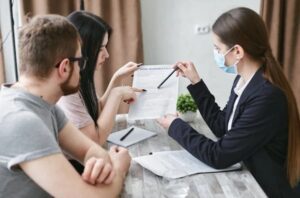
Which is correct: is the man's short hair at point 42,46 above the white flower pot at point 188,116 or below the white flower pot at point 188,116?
above

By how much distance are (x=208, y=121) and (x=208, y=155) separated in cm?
40

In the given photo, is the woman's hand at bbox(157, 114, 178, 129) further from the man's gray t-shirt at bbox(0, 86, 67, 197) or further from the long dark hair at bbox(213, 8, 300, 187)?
the man's gray t-shirt at bbox(0, 86, 67, 197)

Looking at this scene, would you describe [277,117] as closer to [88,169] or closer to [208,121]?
[208,121]

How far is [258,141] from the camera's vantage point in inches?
54.1

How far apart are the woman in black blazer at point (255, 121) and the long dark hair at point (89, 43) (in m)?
0.36

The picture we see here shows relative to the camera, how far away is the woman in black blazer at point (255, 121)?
4.49 ft

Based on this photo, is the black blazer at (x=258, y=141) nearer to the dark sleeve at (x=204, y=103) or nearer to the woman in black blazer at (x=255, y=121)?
the woman in black blazer at (x=255, y=121)

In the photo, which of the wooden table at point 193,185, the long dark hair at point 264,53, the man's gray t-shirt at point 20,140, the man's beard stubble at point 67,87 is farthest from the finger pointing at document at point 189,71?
the man's gray t-shirt at point 20,140

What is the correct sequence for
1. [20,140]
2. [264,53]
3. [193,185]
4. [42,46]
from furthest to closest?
[264,53]
[193,185]
[42,46]
[20,140]

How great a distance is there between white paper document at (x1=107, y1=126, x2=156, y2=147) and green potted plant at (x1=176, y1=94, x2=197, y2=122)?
0.69ft

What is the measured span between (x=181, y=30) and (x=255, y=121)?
1.90 m

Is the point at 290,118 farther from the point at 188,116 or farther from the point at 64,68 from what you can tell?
the point at 64,68

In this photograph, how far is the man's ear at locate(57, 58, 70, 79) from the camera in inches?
43.3

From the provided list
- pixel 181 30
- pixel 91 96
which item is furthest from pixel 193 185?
pixel 181 30
